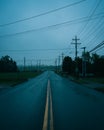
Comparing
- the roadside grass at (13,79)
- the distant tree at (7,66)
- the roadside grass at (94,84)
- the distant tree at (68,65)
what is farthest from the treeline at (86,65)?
the distant tree at (7,66)

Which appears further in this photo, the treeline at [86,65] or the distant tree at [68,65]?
the distant tree at [68,65]

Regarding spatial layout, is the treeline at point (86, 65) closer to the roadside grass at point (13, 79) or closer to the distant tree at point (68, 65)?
the distant tree at point (68, 65)

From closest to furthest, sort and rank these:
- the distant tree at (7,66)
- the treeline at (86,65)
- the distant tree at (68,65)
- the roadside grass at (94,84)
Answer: the roadside grass at (94,84)
the treeline at (86,65)
the distant tree at (68,65)
the distant tree at (7,66)

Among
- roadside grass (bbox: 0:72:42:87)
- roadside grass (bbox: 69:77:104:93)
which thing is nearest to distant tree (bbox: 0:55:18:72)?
roadside grass (bbox: 0:72:42:87)

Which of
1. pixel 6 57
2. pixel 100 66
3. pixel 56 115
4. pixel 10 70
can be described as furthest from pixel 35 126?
pixel 6 57

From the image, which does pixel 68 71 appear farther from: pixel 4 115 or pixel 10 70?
pixel 4 115

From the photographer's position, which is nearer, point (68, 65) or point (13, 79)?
point (13, 79)

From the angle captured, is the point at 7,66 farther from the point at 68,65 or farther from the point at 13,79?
the point at 13,79

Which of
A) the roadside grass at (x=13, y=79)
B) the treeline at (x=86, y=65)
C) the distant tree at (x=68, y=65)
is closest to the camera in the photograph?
the roadside grass at (x=13, y=79)

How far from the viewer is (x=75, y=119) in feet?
35.4

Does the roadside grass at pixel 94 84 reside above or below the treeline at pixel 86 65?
below

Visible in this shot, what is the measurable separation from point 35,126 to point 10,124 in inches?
40.3

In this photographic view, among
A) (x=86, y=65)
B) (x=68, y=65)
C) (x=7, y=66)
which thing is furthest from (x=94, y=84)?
(x=7, y=66)

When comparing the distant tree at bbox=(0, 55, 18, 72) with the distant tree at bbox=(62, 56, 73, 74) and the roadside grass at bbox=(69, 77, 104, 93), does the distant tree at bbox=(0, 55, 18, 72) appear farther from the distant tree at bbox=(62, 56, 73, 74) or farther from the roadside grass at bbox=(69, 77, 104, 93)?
the roadside grass at bbox=(69, 77, 104, 93)
